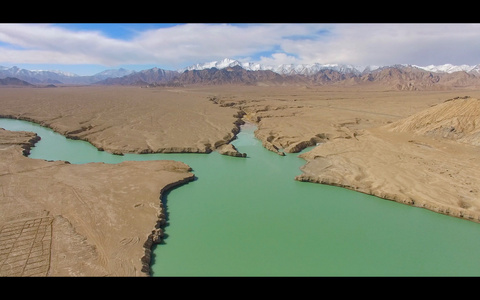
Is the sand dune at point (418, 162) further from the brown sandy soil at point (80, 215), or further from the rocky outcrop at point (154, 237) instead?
the brown sandy soil at point (80, 215)

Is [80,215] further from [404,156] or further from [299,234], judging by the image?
[404,156]

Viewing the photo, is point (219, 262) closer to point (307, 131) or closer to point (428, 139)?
point (307, 131)

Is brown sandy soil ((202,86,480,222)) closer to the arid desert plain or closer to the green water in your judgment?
the arid desert plain

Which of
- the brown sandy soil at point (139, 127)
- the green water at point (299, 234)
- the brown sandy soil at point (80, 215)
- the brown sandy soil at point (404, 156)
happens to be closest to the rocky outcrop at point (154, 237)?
the brown sandy soil at point (80, 215)

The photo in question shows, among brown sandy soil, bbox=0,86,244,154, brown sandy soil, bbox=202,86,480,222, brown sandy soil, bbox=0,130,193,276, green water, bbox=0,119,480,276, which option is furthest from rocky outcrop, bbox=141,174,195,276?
brown sandy soil, bbox=0,86,244,154

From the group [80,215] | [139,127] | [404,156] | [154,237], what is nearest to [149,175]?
[80,215]
